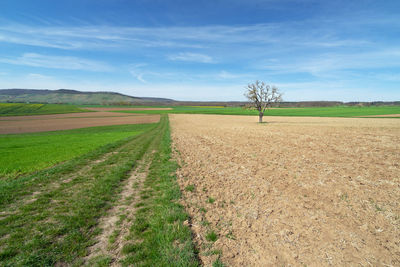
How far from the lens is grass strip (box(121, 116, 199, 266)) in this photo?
14.6 ft

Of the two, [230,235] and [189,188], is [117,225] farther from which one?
[230,235]

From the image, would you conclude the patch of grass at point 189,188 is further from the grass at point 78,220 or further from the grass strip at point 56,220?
the grass strip at point 56,220

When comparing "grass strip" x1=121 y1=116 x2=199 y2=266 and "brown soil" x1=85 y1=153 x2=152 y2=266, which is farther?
"brown soil" x1=85 y1=153 x2=152 y2=266

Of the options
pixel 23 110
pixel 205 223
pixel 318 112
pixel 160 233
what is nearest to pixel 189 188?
pixel 205 223

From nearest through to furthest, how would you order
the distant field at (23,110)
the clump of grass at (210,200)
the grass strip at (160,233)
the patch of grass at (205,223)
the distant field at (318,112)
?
the grass strip at (160,233), the patch of grass at (205,223), the clump of grass at (210,200), the distant field at (318,112), the distant field at (23,110)

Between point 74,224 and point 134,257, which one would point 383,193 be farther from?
point 74,224

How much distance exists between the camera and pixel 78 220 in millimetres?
6027

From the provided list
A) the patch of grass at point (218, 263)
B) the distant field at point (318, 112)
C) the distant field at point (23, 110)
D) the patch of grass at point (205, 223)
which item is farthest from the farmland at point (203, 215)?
the distant field at point (23, 110)

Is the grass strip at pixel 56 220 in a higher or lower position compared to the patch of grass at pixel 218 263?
lower

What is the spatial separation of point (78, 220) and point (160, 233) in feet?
9.91

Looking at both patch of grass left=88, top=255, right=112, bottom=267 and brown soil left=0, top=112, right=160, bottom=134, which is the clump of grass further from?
brown soil left=0, top=112, right=160, bottom=134

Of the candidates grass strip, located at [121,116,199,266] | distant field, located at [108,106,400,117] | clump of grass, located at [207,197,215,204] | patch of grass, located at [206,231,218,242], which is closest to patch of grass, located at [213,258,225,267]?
grass strip, located at [121,116,199,266]

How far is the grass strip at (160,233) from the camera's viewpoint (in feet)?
14.6

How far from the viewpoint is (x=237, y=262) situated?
175 inches
